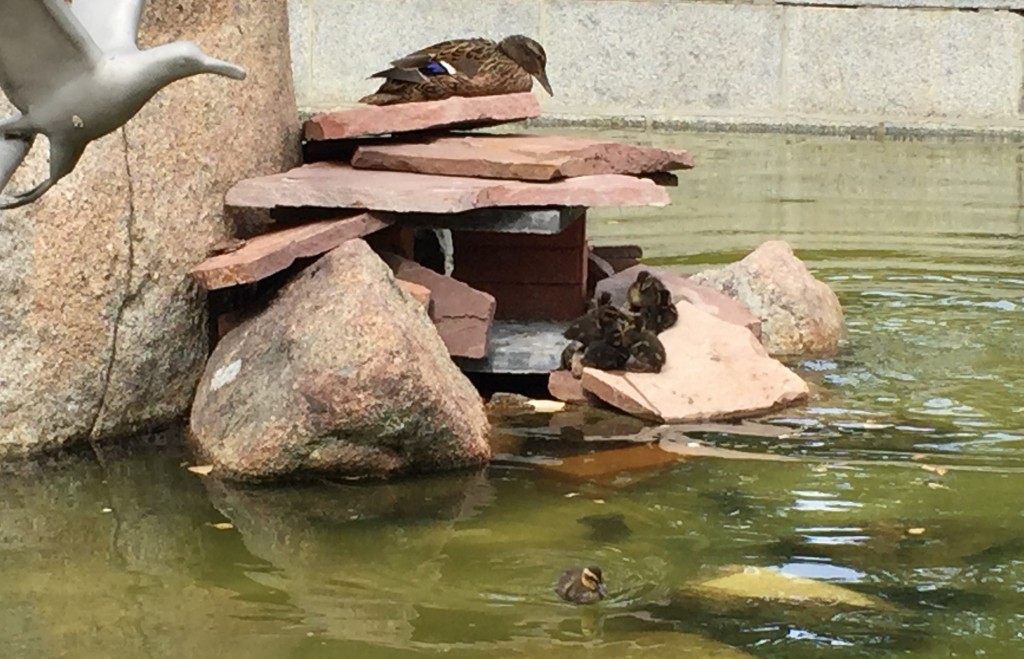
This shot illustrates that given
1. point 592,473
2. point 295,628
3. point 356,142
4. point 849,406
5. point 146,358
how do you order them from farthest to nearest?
point 356,142
point 849,406
point 146,358
point 592,473
point 295,628

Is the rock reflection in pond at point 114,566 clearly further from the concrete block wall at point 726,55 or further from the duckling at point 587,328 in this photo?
the concrete block wall at point 726,55

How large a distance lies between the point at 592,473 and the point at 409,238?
196 cm

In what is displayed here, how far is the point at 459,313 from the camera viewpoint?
269 inches

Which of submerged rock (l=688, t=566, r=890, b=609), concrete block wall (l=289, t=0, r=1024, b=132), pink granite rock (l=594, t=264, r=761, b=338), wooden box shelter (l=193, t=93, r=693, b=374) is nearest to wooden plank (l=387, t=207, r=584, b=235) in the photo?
wooden box shelter (l=193, t=93, r=693, b=374)

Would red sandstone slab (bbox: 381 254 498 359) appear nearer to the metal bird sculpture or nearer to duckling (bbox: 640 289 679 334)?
duckling (bbox: 640 289 679 334)

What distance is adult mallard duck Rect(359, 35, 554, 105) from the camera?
7766 millimetres

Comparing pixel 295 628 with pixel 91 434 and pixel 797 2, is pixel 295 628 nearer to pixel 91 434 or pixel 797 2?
pixel 91 434

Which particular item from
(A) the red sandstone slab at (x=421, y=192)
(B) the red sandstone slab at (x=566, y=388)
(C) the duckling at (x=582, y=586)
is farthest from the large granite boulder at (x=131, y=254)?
(C) the duckling at (x=582, y=586)

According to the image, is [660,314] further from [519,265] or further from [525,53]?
[525,53]

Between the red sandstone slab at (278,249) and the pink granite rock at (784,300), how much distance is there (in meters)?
2.05

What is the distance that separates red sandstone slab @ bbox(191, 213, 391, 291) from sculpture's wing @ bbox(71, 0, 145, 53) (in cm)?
309

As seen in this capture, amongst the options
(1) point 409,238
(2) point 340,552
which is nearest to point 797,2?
(1) point 409,238

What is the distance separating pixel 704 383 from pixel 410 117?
64.6 inches

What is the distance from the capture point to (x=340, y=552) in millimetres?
5082
